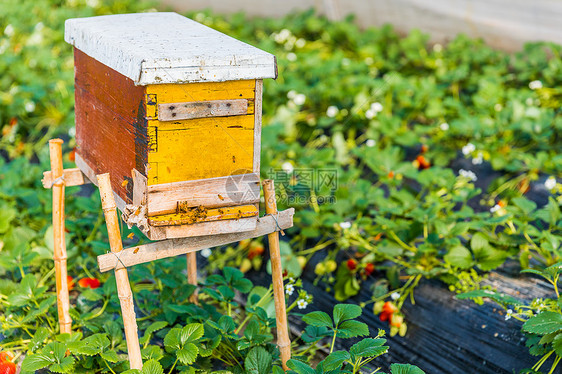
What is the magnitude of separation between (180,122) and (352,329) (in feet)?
2.59

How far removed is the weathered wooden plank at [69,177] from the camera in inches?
78.3

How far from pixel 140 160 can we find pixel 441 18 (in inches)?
146

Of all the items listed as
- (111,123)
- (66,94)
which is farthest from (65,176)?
(66,94)

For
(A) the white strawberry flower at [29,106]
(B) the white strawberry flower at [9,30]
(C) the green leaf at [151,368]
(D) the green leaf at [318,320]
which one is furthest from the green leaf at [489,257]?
(B) the white strawberry flower at [9,30]

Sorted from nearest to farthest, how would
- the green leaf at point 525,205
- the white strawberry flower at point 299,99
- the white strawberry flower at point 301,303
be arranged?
the white strawberry flower at point 301,303 < the green leaf at point 525,205 < the white strawberry flower at point 299,99

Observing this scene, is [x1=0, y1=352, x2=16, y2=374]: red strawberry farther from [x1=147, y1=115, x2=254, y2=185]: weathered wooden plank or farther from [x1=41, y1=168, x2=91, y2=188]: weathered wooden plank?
[x1=147, y1=115, x2=254, y2=185]: weathered wooden plank

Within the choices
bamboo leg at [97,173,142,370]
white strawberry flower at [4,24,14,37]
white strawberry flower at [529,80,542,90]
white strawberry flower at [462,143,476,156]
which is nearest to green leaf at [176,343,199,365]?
bamboo leg at [97,173,142,370]

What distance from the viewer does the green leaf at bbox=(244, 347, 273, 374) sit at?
5.96 ft

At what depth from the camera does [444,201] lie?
2734 mm

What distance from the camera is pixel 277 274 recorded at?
1.84 meters

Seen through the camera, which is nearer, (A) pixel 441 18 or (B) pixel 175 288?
(B) pixel 175 288

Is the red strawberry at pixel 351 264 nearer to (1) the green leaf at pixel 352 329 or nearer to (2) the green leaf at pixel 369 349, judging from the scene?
(1) the green leaf at pixel 352 329

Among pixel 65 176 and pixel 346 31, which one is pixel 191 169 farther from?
pixel 346 31

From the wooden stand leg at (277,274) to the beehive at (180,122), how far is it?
133 millimetres
